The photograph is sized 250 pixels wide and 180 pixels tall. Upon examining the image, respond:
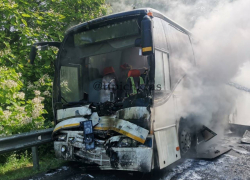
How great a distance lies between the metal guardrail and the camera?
4288 millimetres

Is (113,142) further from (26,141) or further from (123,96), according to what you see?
(26,141)

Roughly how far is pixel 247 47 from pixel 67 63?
5.58 metres

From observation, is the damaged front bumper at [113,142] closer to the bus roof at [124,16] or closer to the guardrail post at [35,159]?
the guardrail post at [35,159]

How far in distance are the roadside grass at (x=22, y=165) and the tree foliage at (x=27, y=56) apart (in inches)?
24.4

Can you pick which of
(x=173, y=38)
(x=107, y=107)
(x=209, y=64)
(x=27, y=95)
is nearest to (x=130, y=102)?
(x=107, y=107)

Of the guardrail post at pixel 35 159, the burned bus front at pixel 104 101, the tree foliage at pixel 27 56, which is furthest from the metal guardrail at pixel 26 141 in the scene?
the tree foliage at pixel 27 56

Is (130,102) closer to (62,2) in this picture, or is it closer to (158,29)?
(158,29)

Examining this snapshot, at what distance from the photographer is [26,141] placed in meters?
4.70

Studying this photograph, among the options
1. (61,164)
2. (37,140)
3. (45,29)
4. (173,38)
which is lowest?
(61,164)

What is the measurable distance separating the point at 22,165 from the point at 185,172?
3.49m

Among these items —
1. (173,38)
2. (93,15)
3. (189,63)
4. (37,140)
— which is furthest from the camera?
(93,15)

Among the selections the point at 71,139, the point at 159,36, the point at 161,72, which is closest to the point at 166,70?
the point at 161,72

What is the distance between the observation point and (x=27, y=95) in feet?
22.4

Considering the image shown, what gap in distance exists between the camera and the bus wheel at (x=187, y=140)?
518 cm
